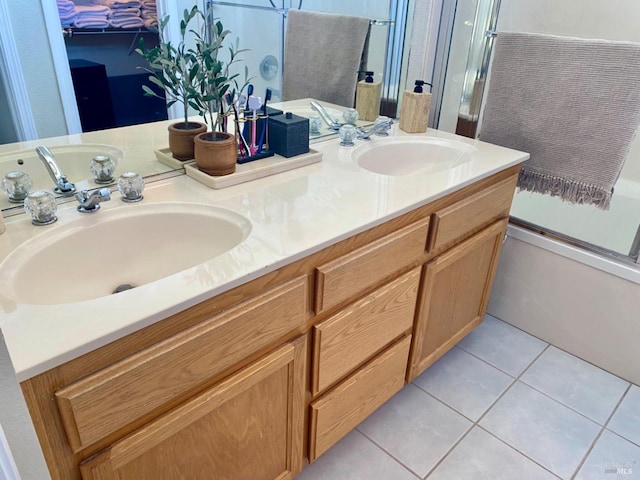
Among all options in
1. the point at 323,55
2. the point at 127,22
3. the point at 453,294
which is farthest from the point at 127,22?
the point at 453,294

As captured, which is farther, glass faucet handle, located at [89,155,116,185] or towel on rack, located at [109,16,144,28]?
glass faucet handle, located at [89,155,116,185]

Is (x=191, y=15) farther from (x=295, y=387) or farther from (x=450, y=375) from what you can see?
(x=450, y=375)

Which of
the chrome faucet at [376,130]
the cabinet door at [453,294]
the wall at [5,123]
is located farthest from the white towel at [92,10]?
the cabinet door at [453,294]

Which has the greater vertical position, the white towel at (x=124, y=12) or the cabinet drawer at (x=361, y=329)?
the white towel at (x=124, y=12)

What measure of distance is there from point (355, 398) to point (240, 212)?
63cm

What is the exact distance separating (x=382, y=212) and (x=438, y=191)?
23 cm

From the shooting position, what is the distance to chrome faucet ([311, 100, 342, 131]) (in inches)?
64.0

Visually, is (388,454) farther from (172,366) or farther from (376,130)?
(376,130)

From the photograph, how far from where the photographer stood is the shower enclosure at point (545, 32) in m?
1.86

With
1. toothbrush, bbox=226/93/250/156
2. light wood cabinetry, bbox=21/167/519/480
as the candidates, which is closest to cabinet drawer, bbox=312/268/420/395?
light wood cabinetry, bbox=21/167/519/480

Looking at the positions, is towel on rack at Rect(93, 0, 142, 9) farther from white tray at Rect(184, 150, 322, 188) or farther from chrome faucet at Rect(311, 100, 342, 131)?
chrome faucet at Rect(311, 100, 342, 131)

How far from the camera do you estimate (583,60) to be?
1.57m

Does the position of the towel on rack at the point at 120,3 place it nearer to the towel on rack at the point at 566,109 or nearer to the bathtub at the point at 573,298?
the towel on rack at the point at 566,109

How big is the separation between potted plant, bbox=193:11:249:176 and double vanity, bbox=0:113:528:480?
0.07m
